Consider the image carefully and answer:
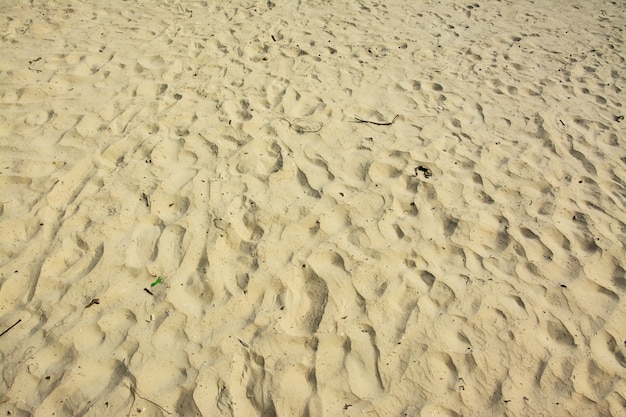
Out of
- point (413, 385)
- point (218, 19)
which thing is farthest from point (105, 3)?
point (413, 385)

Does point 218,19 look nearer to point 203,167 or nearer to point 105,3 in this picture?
point 105,3

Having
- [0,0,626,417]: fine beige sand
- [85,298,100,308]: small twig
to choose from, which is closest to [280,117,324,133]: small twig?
[0,0,626,417]: fine beige sand

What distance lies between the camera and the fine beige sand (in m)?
2.40

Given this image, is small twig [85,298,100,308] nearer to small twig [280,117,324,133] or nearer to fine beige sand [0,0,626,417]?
fine beige sand [0,0,626,417]

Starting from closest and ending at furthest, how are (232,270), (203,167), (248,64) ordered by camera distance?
(232,270)
(203,167)
(248,64)

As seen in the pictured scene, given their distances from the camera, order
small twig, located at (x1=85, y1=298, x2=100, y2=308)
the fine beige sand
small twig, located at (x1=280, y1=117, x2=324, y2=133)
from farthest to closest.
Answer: small twig, located at (x1=280, y1=117, x2=324, y2=133), small twig, located at (x1=85, y1=298, x2=100, y2=308), the fine beige sand

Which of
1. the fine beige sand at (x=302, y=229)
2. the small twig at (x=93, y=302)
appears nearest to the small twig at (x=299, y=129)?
the fine beige sand at (x=302, y=229)

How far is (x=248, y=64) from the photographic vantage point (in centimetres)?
485

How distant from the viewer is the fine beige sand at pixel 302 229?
94.6 inches

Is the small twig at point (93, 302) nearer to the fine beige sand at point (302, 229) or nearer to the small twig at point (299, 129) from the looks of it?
the fine beige sand at point (302, 229)

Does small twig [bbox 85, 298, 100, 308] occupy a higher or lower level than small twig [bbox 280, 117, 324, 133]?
lower

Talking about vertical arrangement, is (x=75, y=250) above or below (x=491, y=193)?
below

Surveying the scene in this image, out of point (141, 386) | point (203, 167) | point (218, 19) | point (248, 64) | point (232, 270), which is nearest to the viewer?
point (141, 386)

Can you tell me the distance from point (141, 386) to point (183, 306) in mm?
506
